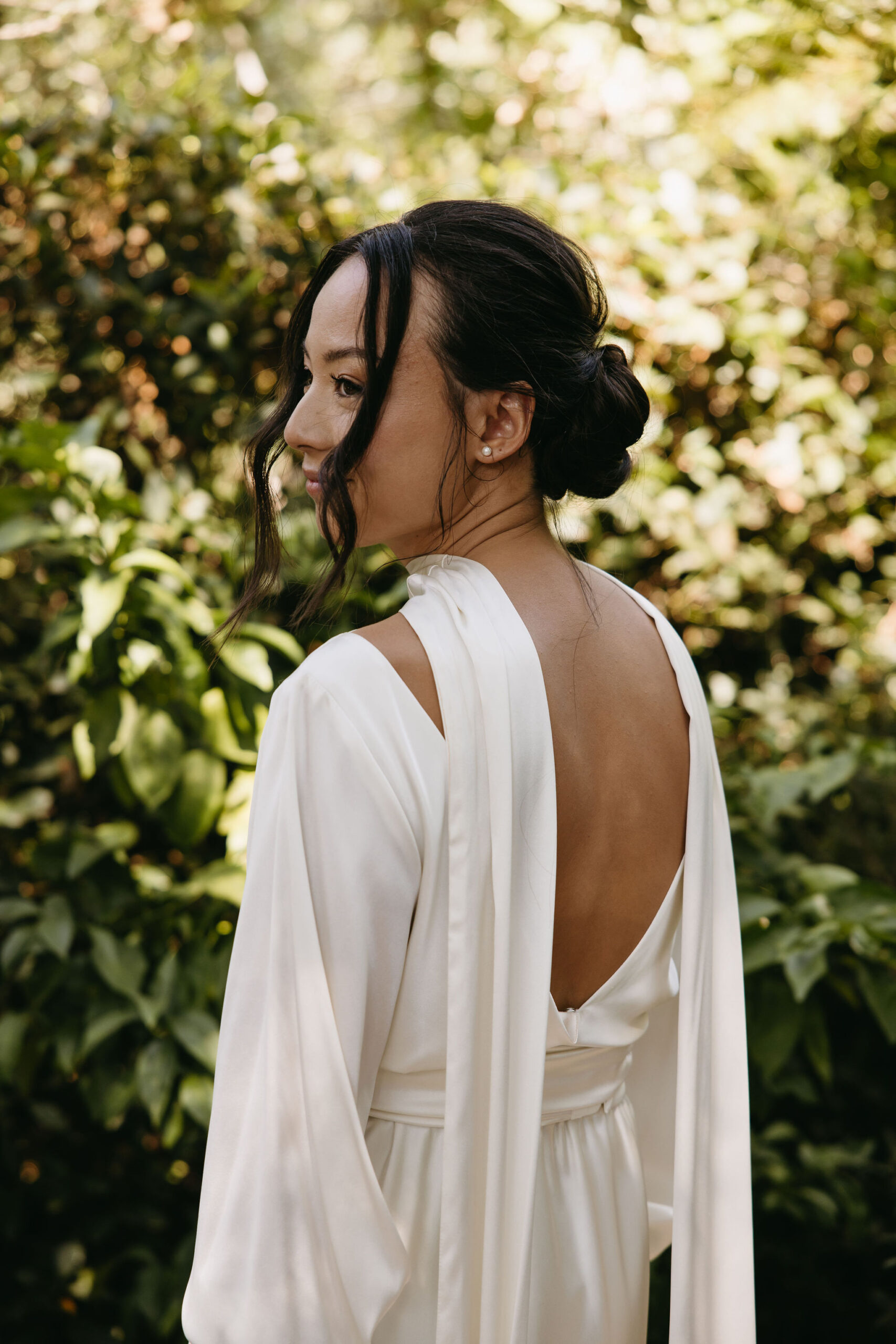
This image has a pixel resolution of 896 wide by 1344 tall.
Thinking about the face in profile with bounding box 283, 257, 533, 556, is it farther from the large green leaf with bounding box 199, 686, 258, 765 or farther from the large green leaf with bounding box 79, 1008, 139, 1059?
the large green leaf with bounding box 79, 1008, 139, 1059

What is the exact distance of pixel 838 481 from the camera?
2951mm

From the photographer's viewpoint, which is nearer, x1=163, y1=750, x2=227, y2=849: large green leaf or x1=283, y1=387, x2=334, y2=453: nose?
x1=283, y1=387, x2=334, y2=453: nose

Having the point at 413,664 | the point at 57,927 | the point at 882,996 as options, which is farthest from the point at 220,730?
the point at 882,996

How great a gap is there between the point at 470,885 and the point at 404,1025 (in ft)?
0.50

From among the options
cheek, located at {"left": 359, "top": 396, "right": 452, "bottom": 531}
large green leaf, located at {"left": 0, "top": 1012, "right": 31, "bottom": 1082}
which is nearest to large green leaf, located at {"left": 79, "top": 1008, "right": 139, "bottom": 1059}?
large green leaf, located at {"left": 0, "top": 1012, "right": 31, "bottom": 1082}

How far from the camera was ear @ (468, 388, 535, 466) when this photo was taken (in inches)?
42.7

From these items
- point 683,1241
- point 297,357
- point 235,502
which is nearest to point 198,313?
point 235,502

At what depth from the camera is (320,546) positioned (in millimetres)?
2416

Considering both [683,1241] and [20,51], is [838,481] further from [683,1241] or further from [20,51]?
[20,51]

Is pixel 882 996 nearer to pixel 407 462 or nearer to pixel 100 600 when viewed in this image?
pixel 407 462

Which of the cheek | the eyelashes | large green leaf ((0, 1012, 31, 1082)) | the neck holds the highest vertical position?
the eyelashes

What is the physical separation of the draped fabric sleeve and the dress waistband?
11cm

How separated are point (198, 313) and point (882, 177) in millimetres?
1973

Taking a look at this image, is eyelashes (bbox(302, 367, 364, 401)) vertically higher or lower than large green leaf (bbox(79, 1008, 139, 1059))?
higher
